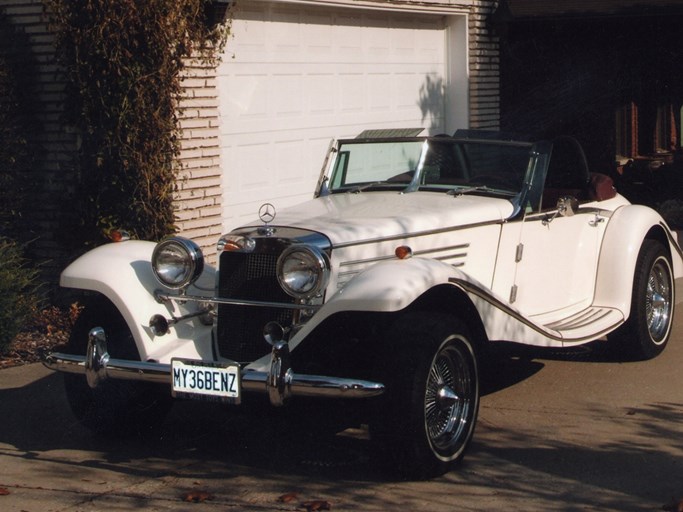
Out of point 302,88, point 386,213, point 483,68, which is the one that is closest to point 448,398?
point 386,213

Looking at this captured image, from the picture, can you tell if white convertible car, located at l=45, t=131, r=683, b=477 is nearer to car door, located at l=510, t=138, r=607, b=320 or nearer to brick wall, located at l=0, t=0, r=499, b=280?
car door, located at l=510, t=138, r=607, b=320

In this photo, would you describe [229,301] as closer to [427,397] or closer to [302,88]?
[427,397]

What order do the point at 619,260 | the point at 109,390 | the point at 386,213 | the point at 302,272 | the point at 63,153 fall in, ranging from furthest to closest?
the point at 63,153 → the point at 619,260 → the point at 386,213 → the point at 109,390 → the point at 302,272

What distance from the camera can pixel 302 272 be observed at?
18.3 feet

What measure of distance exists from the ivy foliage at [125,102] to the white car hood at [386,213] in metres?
2.48

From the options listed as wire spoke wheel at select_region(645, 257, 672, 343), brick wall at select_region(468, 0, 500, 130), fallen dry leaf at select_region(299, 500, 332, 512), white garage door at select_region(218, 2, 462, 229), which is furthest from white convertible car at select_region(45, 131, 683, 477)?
brick wall at select_region(468, 0, 500, 130)

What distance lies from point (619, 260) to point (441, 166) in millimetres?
1323

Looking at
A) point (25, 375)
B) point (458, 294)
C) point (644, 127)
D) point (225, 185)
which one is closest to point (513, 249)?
point (458, 294)

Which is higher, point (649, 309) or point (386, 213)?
point (386, 213)

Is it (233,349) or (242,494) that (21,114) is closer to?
(233,349)

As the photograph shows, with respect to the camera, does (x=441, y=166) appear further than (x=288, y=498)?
Yes

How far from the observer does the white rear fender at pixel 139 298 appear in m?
5.87

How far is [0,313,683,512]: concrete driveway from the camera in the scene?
203 inches

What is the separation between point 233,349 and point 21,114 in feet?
13.6
